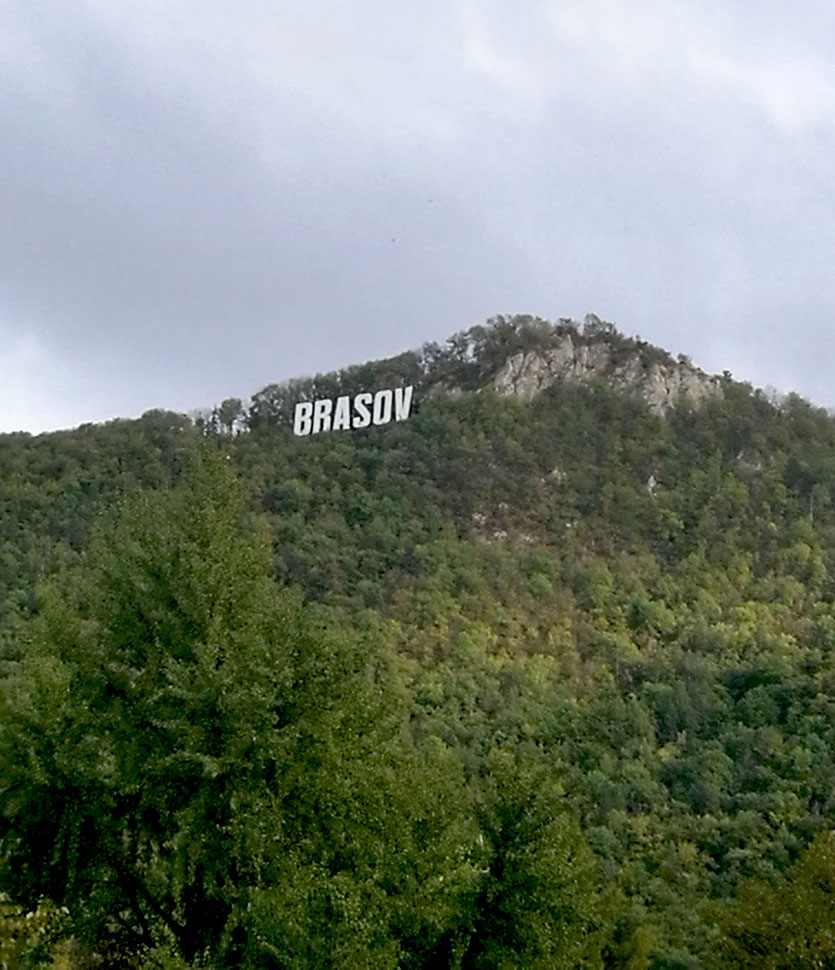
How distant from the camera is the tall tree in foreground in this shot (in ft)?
41.0

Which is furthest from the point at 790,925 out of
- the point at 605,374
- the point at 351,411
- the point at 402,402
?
the point at 605,374

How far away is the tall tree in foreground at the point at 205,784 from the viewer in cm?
1248

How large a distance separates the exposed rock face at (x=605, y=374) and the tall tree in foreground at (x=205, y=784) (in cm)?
7208

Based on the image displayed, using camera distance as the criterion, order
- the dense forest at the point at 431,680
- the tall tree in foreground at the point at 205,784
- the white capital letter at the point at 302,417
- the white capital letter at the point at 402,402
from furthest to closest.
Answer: the white capital letter at the point at 402,402
the white capital letter at the point at 302,417
the dense forest at the point at 431,680
the tall tree in foreground at the point at 205,784

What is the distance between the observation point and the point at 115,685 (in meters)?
13.5

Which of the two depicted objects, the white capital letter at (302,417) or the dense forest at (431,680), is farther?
the white capital letter at (302,417)

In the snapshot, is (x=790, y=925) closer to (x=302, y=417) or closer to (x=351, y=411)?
(x=302, y=417)

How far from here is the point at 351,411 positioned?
84625 millimetres

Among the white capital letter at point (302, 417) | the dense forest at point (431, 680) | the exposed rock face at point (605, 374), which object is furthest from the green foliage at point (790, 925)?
the exposed rock face at point (605, 374)

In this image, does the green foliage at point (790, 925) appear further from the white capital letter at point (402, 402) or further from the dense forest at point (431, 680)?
the white capital letter at point (402, 402)

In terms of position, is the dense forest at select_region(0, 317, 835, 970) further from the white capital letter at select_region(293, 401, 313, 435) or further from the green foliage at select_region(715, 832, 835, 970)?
the white capital letter at select_region(293, 401, 313, 435)

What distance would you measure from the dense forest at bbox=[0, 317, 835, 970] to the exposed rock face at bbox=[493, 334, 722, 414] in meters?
0.84

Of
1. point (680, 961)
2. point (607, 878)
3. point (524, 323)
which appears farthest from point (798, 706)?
point (524, 323)

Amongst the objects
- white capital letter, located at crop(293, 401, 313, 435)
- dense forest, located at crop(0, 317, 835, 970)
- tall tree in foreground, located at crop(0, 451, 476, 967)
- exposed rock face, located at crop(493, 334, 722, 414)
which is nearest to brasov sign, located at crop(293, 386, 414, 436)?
white capital letter, located at crop(293, 401, 313, 435)
